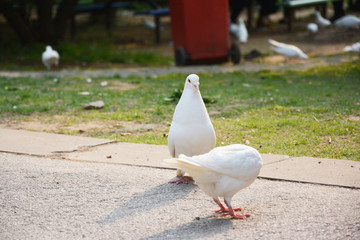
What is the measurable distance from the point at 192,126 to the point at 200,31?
750 cm

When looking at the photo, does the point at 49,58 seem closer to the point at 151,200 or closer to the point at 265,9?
the point at 151,200

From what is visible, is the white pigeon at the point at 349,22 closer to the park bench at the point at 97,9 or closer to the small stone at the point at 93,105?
the park bench at the point at 97,9

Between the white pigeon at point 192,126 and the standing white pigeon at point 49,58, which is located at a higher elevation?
the white pigeon at point 192,126

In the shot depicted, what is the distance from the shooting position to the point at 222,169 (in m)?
3.58

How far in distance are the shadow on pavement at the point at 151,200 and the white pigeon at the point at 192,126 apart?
0.31m

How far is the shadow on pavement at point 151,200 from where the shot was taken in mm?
3834

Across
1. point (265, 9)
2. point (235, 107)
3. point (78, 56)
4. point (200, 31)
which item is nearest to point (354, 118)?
point (235, 107)

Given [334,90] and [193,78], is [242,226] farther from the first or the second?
[334,90]

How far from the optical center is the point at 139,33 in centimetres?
1764

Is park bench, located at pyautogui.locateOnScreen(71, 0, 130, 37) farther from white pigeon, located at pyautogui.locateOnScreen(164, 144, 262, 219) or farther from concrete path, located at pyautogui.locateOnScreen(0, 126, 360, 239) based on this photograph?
white pigeon, located at pyautogui.locateOnScreen(164, 144, 262, 219)

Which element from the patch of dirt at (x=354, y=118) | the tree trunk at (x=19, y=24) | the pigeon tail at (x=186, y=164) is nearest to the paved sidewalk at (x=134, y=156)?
the pigeon tail at (x=186, y=164)

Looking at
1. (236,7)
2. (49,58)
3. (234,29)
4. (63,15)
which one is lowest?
(234,29)

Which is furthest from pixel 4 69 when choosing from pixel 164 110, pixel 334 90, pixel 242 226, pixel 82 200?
pixel 242 226

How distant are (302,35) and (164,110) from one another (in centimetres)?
947
